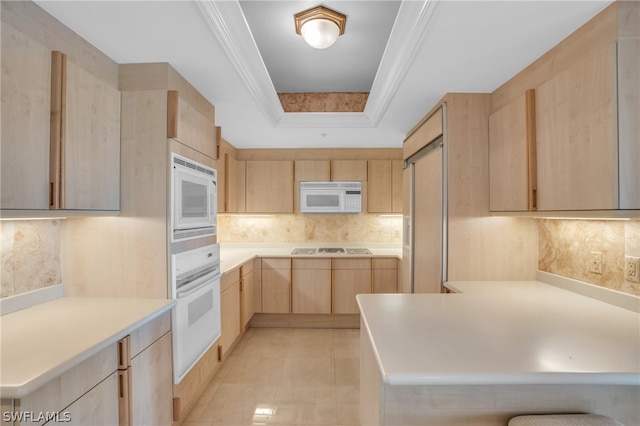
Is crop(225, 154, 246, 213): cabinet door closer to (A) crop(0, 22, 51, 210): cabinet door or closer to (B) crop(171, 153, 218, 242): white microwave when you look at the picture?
(B) crop(171, 153, 218, 242): white microwave

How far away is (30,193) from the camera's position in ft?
3.94

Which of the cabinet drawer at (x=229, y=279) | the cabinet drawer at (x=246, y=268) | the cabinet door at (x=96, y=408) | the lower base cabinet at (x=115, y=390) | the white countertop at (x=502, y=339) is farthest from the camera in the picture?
the cabinet drawer at (x=246, y=268)

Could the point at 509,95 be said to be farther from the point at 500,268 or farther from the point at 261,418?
the point at 261,418

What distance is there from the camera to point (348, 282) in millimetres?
3475

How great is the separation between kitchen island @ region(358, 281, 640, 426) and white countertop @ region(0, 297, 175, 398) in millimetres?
1046

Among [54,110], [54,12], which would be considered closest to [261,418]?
[54,110]

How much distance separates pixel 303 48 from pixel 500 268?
83.8 inches

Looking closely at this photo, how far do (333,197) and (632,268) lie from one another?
270 cm

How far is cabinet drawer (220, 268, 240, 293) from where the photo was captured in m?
2.46

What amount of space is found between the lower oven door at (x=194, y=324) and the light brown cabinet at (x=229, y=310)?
184 mm

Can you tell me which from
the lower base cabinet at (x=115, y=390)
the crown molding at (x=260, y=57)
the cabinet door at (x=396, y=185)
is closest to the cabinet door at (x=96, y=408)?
the lower base cabinet at (x=115, y=390)

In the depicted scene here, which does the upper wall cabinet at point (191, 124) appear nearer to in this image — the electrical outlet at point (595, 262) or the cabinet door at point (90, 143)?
the cabinet door at point (90, 143)

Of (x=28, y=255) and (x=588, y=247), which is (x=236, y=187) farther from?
(x=588, y=247)

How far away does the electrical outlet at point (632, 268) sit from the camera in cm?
138
